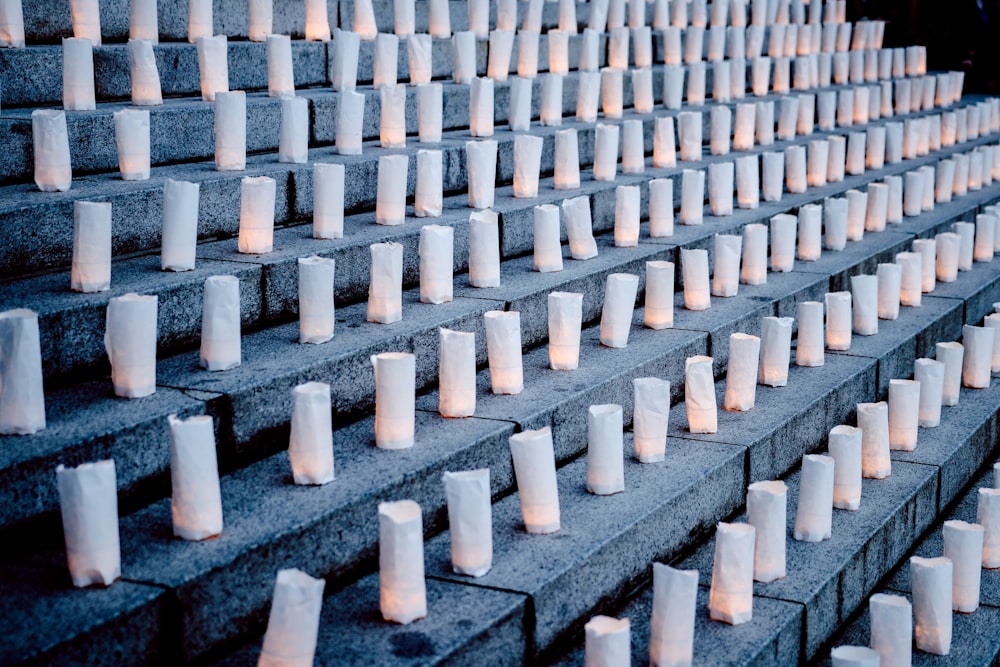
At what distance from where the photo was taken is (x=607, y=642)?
8.00 feet

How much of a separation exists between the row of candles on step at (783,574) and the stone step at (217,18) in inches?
109

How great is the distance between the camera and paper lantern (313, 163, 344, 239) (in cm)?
372

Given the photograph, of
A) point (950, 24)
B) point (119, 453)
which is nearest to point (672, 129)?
point (119, 453)

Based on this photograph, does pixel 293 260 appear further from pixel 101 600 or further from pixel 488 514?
pixel 101 600

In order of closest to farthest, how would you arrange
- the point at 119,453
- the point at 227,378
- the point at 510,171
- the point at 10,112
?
the point at 119,453 < the point at 227,378 < the point at 10,112 < the point at 510,171

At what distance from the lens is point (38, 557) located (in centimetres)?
240

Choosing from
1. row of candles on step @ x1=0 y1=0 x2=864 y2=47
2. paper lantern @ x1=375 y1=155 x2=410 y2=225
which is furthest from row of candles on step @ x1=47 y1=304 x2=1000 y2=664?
row of candles on step @ x1=0 y1=0 x2=864 y2=47

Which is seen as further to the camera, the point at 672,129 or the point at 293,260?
the point at 672,129

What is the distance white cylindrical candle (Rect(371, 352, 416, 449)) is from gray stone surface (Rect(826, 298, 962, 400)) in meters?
1.95

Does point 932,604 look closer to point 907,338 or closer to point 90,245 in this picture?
point 907,338

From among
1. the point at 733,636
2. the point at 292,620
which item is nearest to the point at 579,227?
the point at 733,636

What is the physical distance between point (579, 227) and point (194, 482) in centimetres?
217

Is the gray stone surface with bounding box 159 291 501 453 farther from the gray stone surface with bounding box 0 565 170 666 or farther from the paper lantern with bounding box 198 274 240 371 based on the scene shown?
the gray stone surface with bounding box 0 565 170 666

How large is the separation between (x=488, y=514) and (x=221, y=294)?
0.83 meters
